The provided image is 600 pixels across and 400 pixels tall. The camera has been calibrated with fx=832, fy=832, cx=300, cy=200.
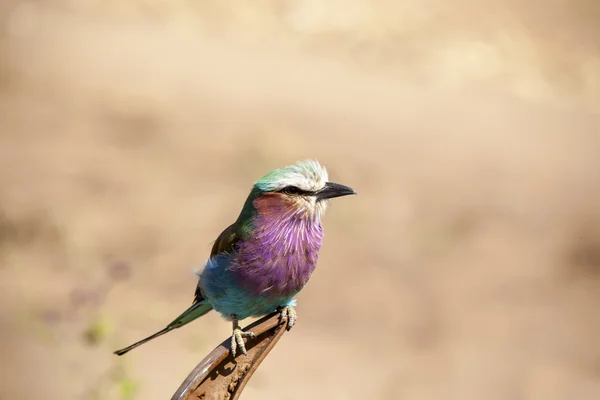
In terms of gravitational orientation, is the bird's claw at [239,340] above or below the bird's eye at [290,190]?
below

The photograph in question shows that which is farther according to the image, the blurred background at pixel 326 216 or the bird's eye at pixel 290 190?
the blurred background at pixel 326 216

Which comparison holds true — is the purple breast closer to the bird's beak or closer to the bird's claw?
Answer: the bird's beak

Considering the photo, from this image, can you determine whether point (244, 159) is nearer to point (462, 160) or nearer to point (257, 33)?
point (462, 160)

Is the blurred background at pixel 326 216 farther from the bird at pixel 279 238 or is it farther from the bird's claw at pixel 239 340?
the bird's claw at pixel 239 340

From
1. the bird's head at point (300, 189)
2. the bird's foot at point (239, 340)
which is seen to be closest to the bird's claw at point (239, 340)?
the bird's foot at point (239, 340)

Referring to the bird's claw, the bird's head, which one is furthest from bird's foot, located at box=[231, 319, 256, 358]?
the bird's head

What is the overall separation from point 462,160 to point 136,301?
3.89 meters

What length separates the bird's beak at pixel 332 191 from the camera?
2715mm

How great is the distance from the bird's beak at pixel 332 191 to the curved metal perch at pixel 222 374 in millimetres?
722

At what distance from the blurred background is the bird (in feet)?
3.77

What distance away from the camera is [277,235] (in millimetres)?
2859

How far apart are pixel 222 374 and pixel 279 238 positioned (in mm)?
1008

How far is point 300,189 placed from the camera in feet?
9.12

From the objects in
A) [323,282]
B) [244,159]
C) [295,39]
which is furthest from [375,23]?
[323,282]
